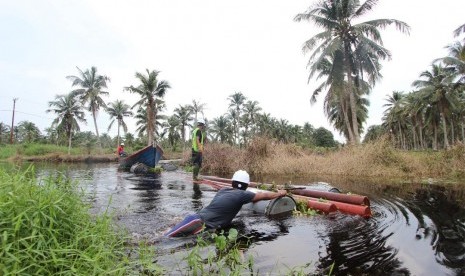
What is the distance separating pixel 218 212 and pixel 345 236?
2.26 metres

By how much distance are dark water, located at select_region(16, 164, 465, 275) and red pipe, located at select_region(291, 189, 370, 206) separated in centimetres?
45

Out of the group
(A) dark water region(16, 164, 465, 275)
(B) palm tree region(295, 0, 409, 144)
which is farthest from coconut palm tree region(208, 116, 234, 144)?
(A) dark water region(16, 164, 465, 275)

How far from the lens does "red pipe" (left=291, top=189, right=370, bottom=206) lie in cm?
777

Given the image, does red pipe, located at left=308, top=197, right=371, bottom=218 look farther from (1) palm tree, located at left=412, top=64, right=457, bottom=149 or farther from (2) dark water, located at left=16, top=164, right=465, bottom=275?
(1) palm tree, located at left=412, top=64, right=457, bottom=149

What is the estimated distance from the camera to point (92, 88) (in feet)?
154

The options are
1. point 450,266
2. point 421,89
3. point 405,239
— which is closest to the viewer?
point 450,266

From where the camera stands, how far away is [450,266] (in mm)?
4453

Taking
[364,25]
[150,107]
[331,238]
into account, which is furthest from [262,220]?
[150,107]

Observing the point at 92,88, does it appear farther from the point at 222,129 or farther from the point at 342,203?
the point at 342,203

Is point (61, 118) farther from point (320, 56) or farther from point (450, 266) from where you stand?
point (450, 266)

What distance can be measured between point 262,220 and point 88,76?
4633 centimetres

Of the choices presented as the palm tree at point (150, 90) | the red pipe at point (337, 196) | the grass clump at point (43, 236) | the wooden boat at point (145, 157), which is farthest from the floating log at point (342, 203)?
the palm tree at point (150, 90)

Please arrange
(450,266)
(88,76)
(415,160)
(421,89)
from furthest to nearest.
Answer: (88,76)
(421,89)
(415,160)
(450,266)

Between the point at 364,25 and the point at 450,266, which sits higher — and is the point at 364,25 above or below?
above
